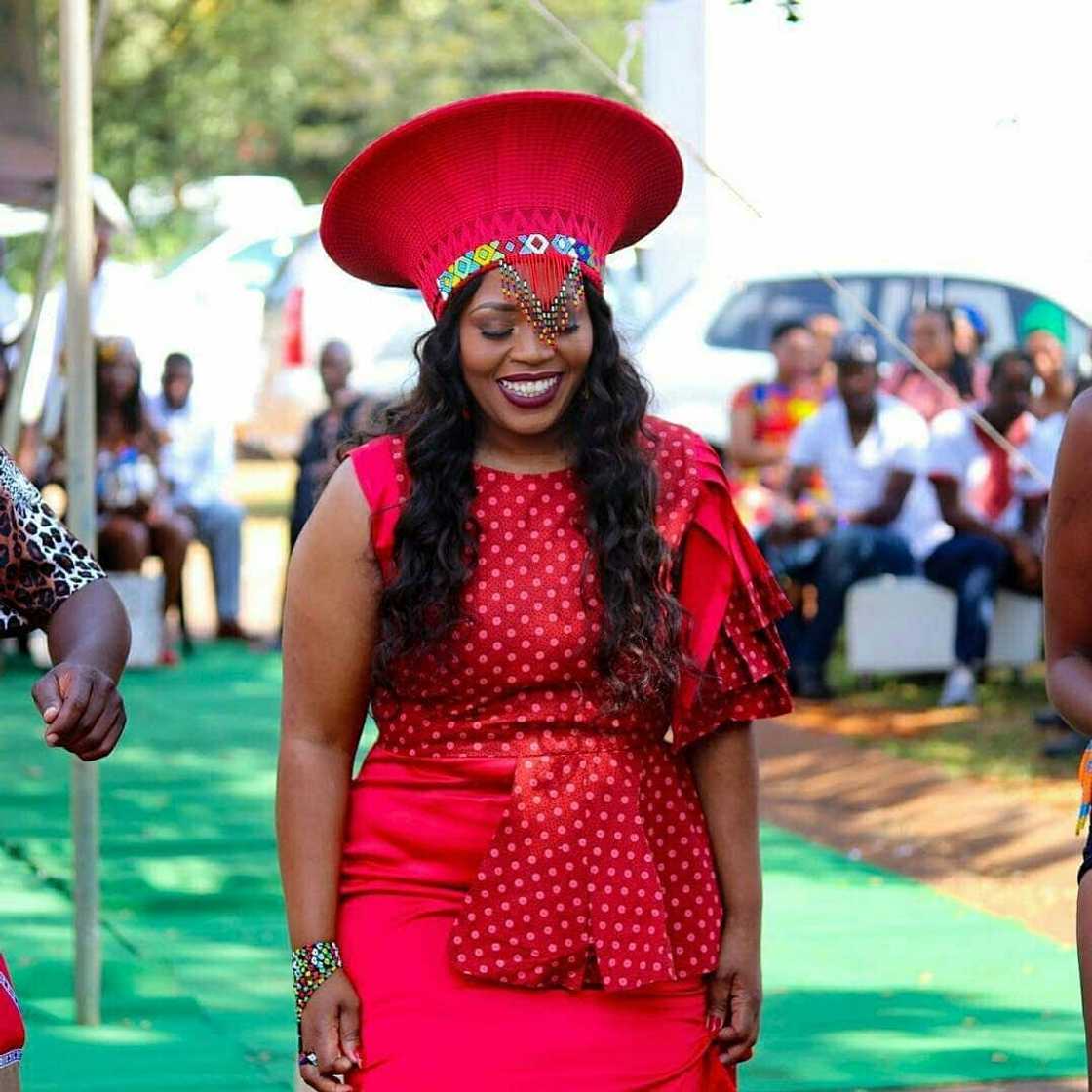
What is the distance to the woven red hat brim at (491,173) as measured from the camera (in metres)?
3.44

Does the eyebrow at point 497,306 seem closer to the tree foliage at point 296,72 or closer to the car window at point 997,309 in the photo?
the car window at point 997,309

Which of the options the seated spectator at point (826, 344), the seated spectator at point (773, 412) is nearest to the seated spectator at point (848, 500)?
the seated spectator at point (773, 412)

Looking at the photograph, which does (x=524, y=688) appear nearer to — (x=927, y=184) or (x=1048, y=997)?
(x=927, y=184)

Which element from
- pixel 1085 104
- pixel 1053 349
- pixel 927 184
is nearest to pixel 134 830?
pixel 927 184

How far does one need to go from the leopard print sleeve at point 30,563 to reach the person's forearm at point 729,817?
3.43 ft

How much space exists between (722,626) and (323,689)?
638mm

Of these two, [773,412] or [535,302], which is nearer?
[535,302]

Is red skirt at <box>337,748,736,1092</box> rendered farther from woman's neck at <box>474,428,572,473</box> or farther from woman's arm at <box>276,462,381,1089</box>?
woman's neck at <box>474,428,572,473</box>

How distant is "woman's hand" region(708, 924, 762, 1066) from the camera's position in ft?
11.6

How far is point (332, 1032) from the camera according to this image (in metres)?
3.40

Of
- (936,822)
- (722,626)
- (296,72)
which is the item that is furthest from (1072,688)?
(296,72)

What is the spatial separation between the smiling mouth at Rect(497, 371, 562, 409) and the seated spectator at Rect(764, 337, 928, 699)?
25.6ft

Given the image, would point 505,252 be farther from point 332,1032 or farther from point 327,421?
point 327,421

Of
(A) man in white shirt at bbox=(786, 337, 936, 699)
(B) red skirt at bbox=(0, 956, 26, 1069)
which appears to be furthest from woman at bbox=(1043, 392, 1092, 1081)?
(A) man in white shirt at bbox=(786, 337, 936, 699)
